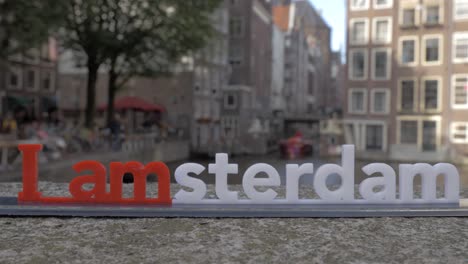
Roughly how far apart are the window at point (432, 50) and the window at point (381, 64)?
8.59 ft

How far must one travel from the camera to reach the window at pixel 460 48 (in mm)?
39178

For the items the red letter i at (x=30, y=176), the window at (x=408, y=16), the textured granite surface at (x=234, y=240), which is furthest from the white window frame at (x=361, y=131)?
the red letter i at (x=30, y=176)

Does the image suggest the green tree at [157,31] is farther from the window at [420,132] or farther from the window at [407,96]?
the window at [420,132]

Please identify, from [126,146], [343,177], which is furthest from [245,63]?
[343,177]

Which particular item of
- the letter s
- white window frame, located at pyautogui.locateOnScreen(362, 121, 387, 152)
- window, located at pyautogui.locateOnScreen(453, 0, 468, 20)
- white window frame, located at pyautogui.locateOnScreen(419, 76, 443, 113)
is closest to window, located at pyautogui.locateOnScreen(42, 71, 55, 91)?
white window frame, located at pyautogui.locateOnScreen(362, 121, 387, 152)

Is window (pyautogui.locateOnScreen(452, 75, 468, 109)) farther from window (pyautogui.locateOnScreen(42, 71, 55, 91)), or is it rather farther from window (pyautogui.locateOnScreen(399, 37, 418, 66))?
window (pyautogui.locateOnScreen(42, 71, 55, 91))

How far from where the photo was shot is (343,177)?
7832mm

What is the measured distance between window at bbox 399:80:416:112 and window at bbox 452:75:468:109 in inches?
111

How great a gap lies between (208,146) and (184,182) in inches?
1511

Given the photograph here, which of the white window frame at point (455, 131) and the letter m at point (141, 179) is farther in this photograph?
the white window frame at point (455, 131)

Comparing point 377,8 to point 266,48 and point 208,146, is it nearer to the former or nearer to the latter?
point 208,146

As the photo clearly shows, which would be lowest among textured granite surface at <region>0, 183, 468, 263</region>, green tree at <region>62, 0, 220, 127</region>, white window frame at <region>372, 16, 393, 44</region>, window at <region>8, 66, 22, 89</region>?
textured granite surface at <region>0, 183, 468, 263</region>

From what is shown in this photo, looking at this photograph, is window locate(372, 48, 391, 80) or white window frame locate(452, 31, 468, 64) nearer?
white window frame locate(452, 31, 468, 64)

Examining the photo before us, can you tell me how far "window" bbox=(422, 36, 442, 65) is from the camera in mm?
40281
